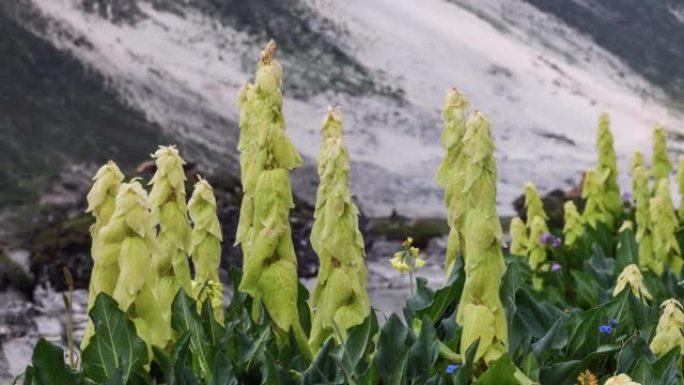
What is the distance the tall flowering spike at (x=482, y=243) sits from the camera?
243cm

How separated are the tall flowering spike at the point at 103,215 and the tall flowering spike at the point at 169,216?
170mm

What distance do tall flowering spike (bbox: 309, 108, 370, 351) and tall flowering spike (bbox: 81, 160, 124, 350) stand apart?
1.53 ft

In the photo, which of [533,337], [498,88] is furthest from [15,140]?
[533,337]

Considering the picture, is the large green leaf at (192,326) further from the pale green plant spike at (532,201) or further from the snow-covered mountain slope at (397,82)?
the snow-covered mountain slope at (397,82)

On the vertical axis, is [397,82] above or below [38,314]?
above

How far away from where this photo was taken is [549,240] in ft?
18.2

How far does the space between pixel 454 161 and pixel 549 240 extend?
2742 mm

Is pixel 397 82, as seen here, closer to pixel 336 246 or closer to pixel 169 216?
pixel 169 216

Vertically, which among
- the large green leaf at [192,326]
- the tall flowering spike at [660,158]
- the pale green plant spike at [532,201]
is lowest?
the pale green plant spike at [532,201]

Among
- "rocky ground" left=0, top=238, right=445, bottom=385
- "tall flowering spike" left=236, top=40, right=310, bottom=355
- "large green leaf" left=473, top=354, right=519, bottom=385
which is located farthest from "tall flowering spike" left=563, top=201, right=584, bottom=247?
"large green leaf" left=473, top=354, right=519, bottom=385

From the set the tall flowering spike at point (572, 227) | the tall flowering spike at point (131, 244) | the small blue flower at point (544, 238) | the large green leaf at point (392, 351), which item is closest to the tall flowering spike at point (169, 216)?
the tall flowering spike at point (131, 244)

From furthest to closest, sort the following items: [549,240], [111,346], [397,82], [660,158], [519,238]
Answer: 1. [397,82]
2. [660,158]
3. [519,238]
4. [549,240]
5. [111,346]

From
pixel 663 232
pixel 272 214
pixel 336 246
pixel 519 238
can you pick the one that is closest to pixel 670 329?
pixel 336 246

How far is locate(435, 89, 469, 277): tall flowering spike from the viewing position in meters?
2.87
